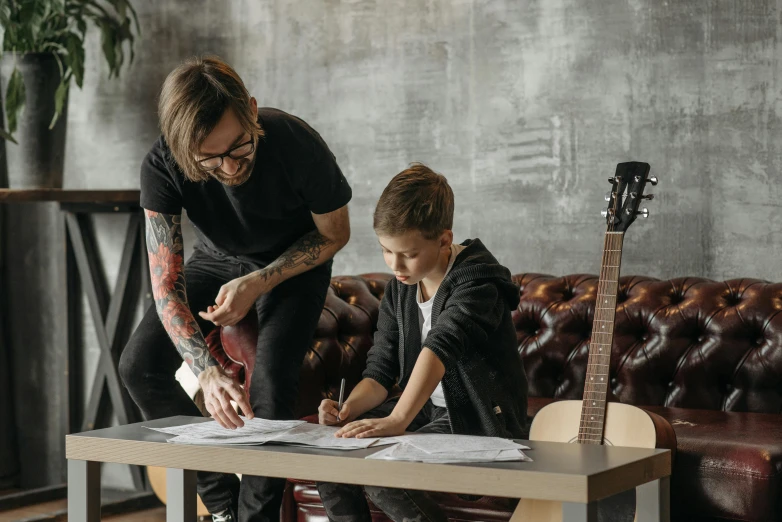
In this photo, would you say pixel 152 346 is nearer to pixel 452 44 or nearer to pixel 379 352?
pixel 379 352

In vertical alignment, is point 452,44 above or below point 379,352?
above

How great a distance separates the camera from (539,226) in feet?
12.1

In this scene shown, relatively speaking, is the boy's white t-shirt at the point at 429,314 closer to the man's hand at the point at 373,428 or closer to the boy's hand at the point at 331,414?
the boy's hand at the point at 331,414

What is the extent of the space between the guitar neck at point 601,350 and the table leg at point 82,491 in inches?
43.9

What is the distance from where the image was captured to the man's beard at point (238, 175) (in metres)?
2.45

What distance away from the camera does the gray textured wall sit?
334 cm

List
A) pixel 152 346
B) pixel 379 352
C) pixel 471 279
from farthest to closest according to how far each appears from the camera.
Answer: pixel 152 346, pixel 379 352, pixel 471 279

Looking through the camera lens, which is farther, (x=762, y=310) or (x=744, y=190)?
(x=744, y=190)

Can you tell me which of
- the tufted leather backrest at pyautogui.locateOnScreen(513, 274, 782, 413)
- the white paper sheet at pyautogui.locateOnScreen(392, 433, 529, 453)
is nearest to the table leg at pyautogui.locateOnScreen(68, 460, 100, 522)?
the white paper sheet at pyautogui.locateOnScreen(392, 433, 529, 453)

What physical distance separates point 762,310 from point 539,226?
0.91m

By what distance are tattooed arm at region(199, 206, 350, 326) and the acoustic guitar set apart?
0.71m

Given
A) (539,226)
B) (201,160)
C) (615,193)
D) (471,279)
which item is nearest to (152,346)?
(201,160)

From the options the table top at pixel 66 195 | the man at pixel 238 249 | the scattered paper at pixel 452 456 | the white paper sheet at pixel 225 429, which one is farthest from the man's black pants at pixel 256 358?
the table top at pixel 66 195

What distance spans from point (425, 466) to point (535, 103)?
2.29m
